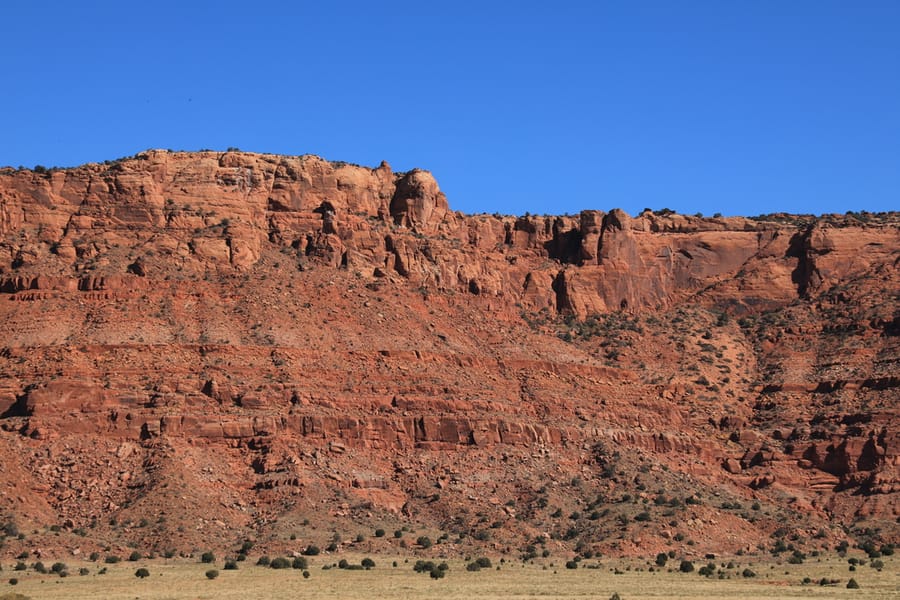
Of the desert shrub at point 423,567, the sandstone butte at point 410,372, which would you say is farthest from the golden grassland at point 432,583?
the sandstone butte at point 410,372

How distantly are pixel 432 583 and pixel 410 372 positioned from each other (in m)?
26.2

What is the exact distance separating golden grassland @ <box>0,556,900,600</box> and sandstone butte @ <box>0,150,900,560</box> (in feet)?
16.3

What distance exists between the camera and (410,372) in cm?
9819

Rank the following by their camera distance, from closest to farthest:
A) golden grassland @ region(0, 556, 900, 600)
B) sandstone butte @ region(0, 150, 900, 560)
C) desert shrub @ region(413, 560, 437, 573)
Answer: golden grassland @ region(0, 556, 900, 600)
desert shrub @ region(413, 560, 437, 573)
sandstone butte @ region(0, 150, 900, 560)

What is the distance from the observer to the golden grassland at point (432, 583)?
69125 mm

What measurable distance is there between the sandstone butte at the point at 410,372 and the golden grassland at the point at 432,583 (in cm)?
497

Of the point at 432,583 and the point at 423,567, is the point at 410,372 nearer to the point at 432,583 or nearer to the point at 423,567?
the point at 423,567

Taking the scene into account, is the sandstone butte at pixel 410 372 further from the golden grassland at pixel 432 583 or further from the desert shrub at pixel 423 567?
the desert shrub at pixel 423 567

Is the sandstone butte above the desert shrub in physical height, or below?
above

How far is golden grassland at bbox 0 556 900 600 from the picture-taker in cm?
6912

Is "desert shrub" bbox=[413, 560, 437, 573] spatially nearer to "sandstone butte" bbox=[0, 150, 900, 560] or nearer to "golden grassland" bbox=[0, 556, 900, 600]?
"golden grassland" bbox=[0, 556, 900, 600]

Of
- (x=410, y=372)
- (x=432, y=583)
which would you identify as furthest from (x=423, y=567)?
(x=410, y=372)

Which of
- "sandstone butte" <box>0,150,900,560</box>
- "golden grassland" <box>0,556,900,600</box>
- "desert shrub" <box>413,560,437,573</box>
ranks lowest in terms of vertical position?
"golden grassland" <box>0,556,900,600</box>

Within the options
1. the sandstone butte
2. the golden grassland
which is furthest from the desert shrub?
the sandstone butte
